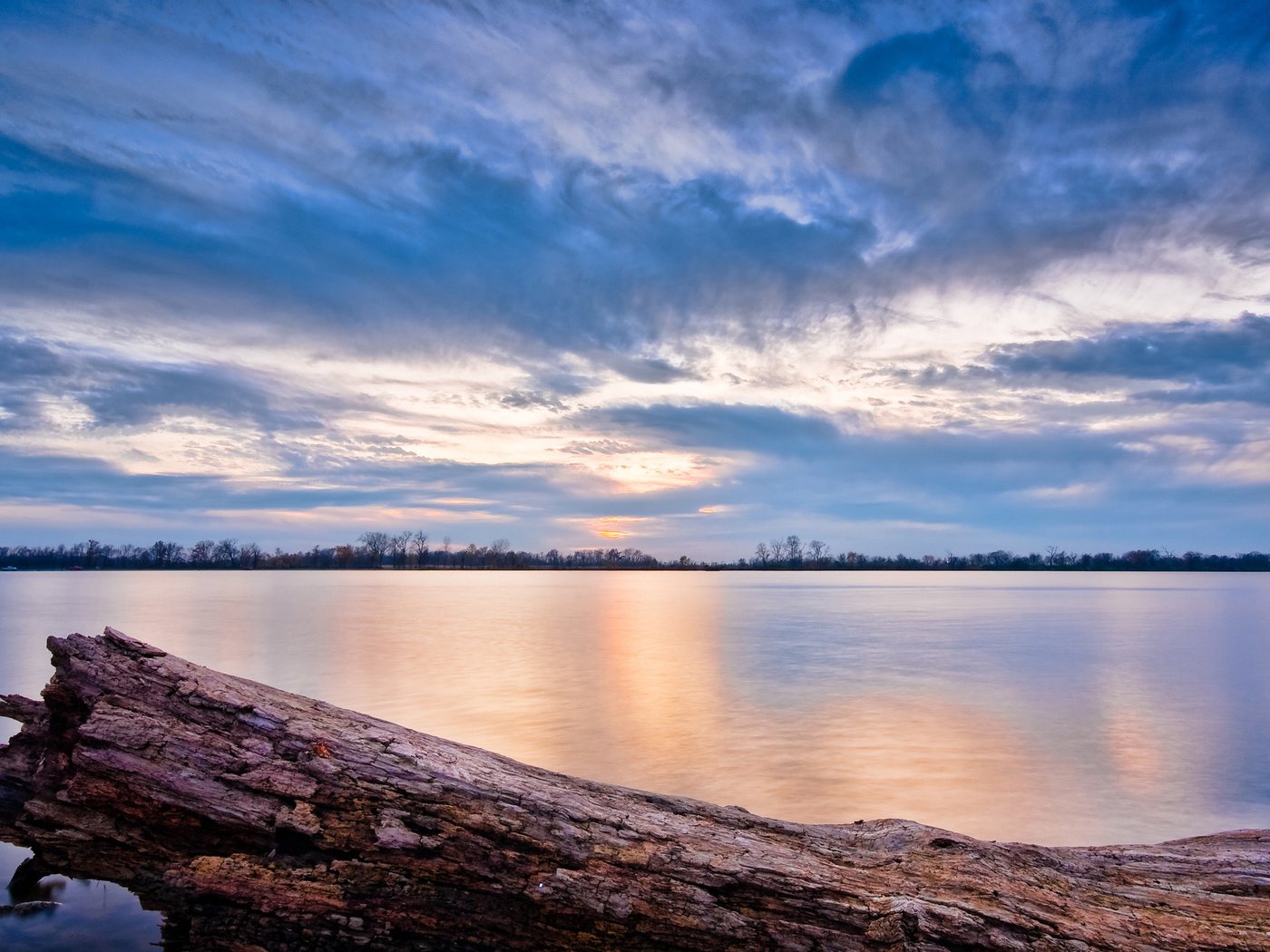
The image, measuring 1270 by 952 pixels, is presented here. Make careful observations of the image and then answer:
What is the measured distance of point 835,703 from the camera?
16891 millimetres

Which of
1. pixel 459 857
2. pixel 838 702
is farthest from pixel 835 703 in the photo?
pixel 459 857

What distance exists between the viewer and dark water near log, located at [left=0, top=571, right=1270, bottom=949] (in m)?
10.5

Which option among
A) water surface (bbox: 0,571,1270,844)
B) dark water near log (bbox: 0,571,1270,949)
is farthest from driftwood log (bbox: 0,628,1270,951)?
water surface (bbox: 0,571,1270,844)

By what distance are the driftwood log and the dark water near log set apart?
2063mm

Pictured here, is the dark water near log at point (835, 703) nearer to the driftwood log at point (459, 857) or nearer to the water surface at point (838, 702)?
the water surface at point (838, 702)

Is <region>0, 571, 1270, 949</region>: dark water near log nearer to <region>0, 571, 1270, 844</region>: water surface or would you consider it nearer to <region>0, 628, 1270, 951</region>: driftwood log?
<region>0, 571, 1270, 844</region>: water surface

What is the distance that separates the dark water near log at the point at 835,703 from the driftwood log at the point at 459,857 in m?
2.06

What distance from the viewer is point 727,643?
94.5ft

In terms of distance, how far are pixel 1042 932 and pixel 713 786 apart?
7.50 m

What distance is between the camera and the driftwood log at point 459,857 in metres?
3.97

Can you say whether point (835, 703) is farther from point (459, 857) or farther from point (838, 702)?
point (459, 857)

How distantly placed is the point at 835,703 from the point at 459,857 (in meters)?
14.0

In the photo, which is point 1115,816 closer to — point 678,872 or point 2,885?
point 678,872

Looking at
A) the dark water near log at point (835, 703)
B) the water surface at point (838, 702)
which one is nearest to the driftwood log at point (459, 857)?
the dark water near log at point (835, 703)
